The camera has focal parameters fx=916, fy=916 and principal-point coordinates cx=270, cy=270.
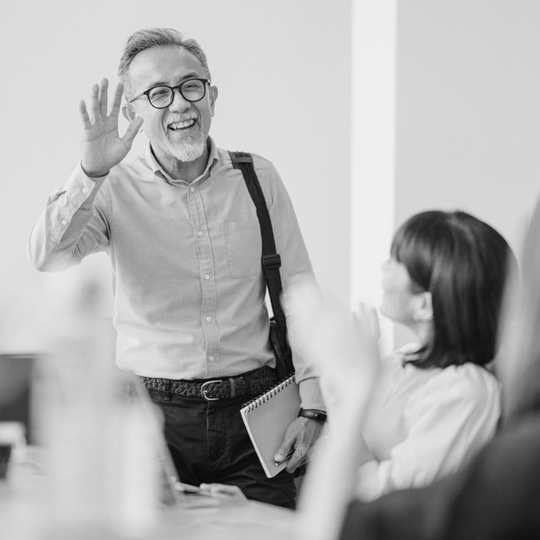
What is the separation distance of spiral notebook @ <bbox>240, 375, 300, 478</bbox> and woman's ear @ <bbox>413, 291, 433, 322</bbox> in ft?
2.43

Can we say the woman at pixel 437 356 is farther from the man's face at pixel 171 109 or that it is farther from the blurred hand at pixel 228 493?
the man's face at pixel 171 109

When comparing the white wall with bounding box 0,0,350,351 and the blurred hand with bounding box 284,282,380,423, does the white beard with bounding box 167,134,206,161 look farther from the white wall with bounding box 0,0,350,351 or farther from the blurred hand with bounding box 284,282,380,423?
the blurred hand with bounding box 284,282,380,423

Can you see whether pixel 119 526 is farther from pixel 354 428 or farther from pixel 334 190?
pixel 334 190

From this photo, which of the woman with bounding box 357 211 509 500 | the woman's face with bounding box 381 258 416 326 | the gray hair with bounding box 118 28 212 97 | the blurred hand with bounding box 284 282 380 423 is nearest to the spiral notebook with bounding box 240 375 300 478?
the woman with bounding box 357 211 509 500

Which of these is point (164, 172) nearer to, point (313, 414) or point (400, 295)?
point (313, 414)

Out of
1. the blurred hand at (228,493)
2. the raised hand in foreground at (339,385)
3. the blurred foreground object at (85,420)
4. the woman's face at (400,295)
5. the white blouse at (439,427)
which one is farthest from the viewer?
the woman's face at (400,295)

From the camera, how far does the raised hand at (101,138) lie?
2.30 metres

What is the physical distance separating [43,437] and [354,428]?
19.4 inches

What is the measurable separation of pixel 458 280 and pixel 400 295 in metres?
0.14

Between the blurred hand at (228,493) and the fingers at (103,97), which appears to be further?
the fingers at (103,97)

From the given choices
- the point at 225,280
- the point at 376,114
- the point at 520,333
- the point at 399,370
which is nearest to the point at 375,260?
the point at 376,114

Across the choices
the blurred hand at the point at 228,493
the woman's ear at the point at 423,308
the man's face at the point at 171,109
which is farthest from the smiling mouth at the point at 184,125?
the blurred hand at the point at 228,493

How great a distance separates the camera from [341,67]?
12.9 feet

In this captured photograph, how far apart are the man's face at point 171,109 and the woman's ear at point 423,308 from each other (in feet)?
3.38
